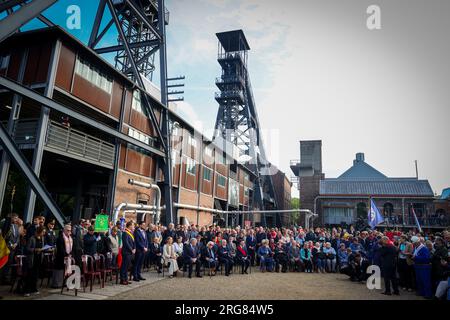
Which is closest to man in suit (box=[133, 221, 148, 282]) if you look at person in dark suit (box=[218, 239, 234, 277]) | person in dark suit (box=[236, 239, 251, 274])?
person in dark suit (box=[218, 239, 234, 277])

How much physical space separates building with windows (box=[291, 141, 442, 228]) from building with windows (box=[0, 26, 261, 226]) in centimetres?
1956

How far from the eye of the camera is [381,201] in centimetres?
3659

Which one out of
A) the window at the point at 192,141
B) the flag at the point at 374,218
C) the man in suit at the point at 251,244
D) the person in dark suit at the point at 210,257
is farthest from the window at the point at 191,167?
the flag at the point at 374,218

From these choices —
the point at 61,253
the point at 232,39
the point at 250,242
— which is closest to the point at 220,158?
the point at 232,39

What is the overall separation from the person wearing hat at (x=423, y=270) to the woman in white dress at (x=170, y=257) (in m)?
8.33

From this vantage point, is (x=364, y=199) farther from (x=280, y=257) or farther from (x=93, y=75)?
(x=93, y=75)

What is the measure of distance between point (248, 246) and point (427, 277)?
770 centimetres

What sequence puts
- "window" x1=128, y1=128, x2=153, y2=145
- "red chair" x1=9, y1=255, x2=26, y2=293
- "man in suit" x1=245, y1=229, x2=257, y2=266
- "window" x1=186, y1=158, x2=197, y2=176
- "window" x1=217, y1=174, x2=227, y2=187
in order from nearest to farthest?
"red chair" x1=9, y1=255, x2=26, y2=293 → "man in suit" x1=245, y1=229, x2=257, y2=266 → "window" x1=128, y1=128, x2=153, y2=145 → "window" x1=186, y1=158, x2=197, y2=176 → "window" x1=217, y1=174, x2=227, y2=187

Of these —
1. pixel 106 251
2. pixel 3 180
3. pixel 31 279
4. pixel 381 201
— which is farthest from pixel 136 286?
pixel 381 201

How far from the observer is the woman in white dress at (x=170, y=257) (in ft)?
35.2

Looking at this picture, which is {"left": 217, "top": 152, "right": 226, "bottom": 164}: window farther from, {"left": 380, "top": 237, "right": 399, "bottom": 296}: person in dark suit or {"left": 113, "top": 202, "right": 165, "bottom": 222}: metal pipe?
{"left": 380, "top": 237, "right": 399, "bottom": 296}: person in dark suit

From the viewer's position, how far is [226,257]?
473 inches

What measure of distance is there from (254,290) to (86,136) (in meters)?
10.5

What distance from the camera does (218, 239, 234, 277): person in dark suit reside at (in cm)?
1175
